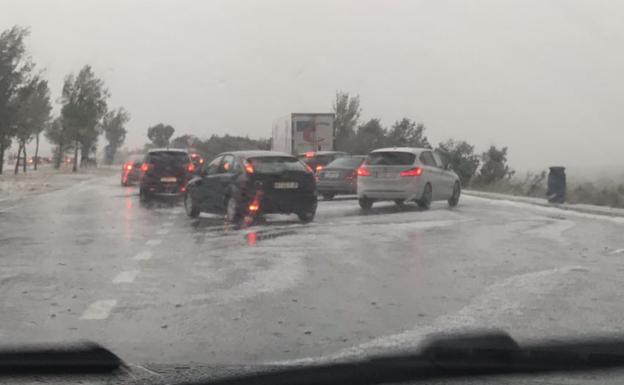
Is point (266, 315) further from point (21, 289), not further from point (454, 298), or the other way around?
point (21, 289)

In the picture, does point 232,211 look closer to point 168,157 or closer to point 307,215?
point 307,215

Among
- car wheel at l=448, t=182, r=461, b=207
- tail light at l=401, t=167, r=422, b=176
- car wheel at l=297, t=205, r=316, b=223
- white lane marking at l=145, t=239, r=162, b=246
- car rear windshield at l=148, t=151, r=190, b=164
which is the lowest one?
white lane marking at l=145, t=239, r=162, b=246

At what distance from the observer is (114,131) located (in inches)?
3233

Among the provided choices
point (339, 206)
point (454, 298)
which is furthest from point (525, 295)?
point (339, 206)

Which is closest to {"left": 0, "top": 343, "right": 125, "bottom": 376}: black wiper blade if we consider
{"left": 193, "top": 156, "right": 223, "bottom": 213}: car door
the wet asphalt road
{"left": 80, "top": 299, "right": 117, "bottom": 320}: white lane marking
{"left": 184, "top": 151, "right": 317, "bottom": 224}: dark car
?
the wet asphalt road

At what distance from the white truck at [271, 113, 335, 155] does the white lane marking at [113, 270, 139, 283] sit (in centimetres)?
2495

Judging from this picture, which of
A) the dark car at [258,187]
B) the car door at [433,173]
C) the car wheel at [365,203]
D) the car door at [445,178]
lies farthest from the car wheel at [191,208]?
the car door at [445,178]

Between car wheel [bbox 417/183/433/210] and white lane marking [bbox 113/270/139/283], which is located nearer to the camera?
white lane marking [bbox 113/270/139/283]

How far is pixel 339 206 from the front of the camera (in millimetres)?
22219

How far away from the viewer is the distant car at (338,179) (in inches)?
975

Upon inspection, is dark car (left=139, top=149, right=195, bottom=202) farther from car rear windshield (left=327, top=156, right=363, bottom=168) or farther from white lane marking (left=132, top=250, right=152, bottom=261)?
white lane marking (left=132, top=250, right=152, bottom=261)

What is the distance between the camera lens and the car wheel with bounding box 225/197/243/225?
635 inches

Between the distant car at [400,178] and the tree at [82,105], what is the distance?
41626 mm

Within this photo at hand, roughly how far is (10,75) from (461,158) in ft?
76.9
